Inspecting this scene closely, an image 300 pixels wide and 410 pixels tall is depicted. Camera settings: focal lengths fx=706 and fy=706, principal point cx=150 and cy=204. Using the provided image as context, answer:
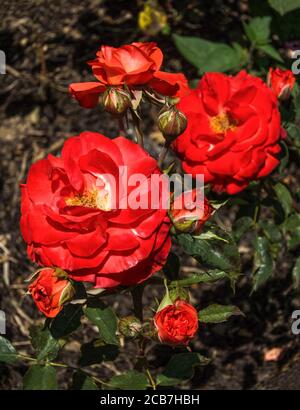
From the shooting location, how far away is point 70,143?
1.33 metres

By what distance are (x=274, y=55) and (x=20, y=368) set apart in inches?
50.3

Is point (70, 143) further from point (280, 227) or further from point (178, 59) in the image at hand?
point (178, 59)

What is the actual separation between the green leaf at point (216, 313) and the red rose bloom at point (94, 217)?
0.24 metres

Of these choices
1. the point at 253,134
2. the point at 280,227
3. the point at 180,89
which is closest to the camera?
the point at 180,89

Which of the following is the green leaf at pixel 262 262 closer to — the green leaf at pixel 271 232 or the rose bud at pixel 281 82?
the green leaf at pixel 271 232

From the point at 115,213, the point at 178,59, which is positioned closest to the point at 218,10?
the point at 178,59

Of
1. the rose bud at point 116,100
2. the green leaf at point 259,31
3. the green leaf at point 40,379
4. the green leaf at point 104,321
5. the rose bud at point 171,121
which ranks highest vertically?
the rose bud at point 116,100

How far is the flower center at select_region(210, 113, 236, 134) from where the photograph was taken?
5.75 feet

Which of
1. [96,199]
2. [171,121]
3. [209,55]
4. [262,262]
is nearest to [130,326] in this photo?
[96,199]

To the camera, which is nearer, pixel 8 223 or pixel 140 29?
pixel 8 223

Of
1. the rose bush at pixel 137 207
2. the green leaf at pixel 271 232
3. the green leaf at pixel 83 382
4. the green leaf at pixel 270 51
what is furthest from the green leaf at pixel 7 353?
the green leaf at pixel 270 51

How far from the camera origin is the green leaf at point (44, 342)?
1.50 meters
